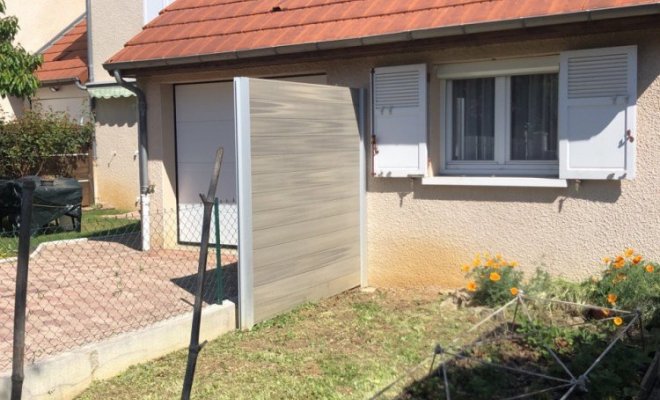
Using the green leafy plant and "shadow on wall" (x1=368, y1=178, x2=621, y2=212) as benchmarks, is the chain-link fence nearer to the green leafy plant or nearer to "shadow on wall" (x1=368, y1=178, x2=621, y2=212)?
"shadow on wall" (x1=368, y1=178, x2=621, y2=212)

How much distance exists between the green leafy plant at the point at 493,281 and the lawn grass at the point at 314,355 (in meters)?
0.22

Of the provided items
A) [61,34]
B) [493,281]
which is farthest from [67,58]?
[493,281]

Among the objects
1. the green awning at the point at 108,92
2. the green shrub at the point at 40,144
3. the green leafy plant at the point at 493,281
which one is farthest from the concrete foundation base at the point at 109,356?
the green shrub at the point at 40,144

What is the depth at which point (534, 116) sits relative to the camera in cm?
748

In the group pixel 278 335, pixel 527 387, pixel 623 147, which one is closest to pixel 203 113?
pixel 278 335

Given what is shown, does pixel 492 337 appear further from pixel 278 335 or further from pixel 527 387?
pixel 278 335

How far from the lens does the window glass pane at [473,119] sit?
771 centimetres

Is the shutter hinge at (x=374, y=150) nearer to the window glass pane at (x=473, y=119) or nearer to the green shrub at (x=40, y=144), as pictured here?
the window glass pane at (x=473, y=119)

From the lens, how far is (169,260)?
935 cm

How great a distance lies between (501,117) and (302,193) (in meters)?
2.23

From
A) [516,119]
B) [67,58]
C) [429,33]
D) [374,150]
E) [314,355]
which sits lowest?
[314,355]

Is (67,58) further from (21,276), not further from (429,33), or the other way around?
(21,276)

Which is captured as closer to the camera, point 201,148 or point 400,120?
point 400,120

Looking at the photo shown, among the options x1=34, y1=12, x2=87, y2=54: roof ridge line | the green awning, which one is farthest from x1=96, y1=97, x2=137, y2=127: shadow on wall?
x1=34, y1=12, x2=87, y2=54: roof ridge line
